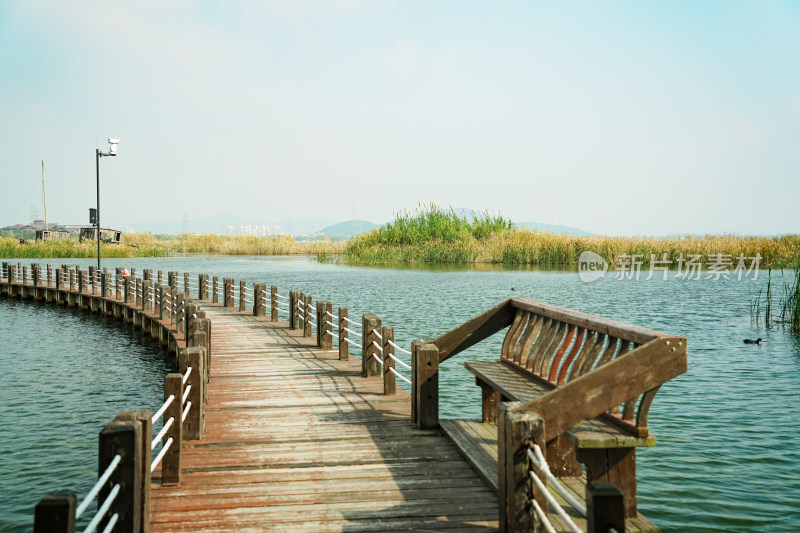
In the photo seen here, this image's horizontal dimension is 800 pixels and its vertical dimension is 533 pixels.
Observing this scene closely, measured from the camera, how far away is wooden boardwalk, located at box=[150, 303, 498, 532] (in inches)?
205

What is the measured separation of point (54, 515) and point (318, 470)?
3397 mm

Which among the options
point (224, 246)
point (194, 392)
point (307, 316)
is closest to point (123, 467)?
point (194, 392)

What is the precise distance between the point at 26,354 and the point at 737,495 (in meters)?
18.7

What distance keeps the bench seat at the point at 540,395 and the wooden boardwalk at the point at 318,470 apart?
83 centimetres

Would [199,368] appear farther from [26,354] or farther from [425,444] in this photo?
[26,354]

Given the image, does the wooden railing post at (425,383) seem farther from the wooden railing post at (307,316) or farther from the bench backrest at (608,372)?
the wooden railing post at (307,316)

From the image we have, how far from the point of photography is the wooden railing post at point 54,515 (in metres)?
3.16

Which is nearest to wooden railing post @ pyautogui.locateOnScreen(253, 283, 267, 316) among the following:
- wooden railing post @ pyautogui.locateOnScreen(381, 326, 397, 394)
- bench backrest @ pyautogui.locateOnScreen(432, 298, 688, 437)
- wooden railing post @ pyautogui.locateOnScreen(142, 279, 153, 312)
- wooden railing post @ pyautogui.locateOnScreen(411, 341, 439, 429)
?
wooden railing post @ pyautogui.locateOnScreen(142, 279, 153, 312)

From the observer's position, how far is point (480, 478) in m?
6.05

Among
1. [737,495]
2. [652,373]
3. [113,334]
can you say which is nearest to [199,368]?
[652,373]

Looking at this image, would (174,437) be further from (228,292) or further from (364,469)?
(228,292)

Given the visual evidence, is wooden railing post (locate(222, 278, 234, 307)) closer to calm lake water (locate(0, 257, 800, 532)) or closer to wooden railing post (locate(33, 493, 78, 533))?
calm lake water (locate(0, 257, 800, 532))

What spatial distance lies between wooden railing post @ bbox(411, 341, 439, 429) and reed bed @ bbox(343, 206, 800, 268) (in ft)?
133

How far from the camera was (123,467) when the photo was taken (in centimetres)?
425
